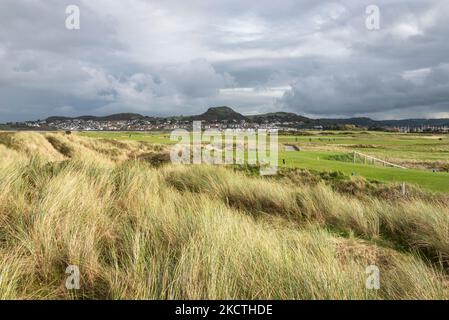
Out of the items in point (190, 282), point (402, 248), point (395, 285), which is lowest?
point (402, 248)

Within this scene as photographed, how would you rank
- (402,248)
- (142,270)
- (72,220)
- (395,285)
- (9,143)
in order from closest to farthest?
(142,270)
(395,285)
(72,220)
(402,248)
(9,143)

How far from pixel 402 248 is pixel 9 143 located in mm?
27799

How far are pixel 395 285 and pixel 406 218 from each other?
5.03 meters

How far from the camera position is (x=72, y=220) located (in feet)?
18.1

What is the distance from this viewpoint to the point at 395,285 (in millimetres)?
4602

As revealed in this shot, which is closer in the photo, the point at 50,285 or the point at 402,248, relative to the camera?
the point at 50,285

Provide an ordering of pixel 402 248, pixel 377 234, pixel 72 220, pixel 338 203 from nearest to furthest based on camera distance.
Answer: pixel 72 220 → pixel 402 248 → pixel 377 234 → pixel 338 203
